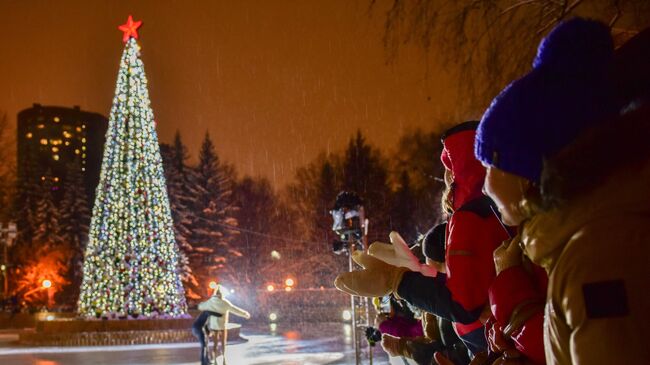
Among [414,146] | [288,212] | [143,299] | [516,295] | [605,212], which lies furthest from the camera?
[288,212]

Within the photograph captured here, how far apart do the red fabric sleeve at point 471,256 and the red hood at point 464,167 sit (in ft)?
0.96

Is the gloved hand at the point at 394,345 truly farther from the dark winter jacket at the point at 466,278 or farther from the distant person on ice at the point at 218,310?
the distant person on ice at the point at 218,310

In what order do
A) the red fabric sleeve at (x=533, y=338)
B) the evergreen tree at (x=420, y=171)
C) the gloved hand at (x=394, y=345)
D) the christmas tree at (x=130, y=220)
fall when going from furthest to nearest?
the evergreen tree at (x=420, y=171) < the christmas tree at (x=130, y=220) < the gloved hand at (x=394, y=345) < the red fabric sleeve at (x=533, y=338)

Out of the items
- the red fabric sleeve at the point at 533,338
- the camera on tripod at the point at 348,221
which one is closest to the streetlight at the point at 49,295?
the camera on tripod at the point at 348,221

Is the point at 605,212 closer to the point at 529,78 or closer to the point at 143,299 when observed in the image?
the point at 529,78

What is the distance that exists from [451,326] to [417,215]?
32709 millimetres

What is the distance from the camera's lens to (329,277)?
40.5 m

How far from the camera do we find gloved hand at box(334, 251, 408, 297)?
7.64 feet

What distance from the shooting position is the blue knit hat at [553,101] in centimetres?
140

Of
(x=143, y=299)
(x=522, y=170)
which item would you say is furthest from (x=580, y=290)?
(x=143, y=299)

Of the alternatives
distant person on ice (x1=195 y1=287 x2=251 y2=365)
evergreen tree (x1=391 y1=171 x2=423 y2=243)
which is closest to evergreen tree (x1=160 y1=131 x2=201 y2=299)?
evergreen tree (x1=391 y1=171 x2=423 y2=243)

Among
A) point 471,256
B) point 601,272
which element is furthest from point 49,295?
point 601,272

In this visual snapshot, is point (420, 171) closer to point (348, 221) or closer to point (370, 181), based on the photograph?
point (370, 181)

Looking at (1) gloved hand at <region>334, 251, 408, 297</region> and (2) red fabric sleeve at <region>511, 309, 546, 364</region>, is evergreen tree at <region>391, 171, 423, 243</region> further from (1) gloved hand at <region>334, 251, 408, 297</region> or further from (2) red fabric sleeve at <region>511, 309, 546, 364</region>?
(2) red fabric sleeve at <region>511, 309, 546, 364</region>
